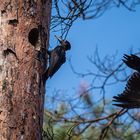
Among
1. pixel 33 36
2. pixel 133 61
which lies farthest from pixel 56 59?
pixel 133 61

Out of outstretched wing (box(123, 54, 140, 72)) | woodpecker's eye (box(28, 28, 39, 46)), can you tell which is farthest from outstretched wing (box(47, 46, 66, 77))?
outstretched wing (box(123, 54, 140, 72))

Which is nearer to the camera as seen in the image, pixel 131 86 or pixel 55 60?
pixel 55 60

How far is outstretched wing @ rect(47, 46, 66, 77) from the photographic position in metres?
2.09

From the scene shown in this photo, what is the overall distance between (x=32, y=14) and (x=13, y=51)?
226 mm

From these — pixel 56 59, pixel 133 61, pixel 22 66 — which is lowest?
pixel 22 66

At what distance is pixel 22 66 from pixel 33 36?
0.20m

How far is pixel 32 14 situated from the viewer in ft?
6.89

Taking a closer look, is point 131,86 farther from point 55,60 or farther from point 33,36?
point 33,36

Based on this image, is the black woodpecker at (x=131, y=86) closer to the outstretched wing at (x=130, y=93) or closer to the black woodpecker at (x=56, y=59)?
the outstretched wing at (x=130, y=93)

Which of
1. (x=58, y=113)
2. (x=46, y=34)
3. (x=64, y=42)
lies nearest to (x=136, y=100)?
(x=64, y=42)

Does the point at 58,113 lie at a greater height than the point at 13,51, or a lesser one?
greater

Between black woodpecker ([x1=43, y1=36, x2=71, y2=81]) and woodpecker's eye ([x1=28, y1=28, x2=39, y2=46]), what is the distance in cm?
10

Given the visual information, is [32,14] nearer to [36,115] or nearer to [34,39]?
[34,39]

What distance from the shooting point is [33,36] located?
6.93 ft
